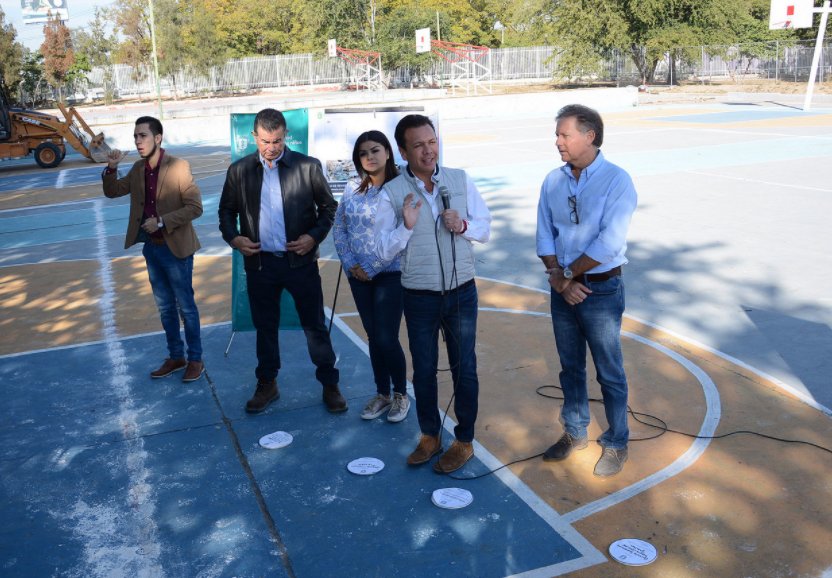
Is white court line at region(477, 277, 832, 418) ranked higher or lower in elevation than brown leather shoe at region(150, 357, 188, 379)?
lower

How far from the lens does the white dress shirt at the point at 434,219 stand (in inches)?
154

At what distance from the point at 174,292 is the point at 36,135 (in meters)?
20.1

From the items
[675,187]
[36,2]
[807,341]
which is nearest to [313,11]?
[36,2]

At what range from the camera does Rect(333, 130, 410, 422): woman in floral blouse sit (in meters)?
4.46

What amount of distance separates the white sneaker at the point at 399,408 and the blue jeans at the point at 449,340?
717 mm

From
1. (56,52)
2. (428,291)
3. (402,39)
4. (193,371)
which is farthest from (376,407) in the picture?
(56,52)

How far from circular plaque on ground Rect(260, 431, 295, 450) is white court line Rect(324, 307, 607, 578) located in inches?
43.2

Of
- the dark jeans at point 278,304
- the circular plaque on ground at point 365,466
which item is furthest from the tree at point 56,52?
the circular plaque on ground at point 365,466

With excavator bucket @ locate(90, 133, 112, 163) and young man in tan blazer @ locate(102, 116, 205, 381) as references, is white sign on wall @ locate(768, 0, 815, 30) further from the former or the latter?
young man in tan blazer @ locate(102, 116, 205, 381)

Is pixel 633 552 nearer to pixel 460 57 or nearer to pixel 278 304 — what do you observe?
pixel 278 304

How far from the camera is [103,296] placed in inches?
329

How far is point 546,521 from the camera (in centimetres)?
376

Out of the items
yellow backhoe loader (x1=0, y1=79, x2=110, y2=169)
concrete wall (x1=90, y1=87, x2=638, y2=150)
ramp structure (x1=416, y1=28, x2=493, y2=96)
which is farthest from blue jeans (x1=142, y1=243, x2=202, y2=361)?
ramp structure (x1=416, y1=28, x2=493, y2=96)

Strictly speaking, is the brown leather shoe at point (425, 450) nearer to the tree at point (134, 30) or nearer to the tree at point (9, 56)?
the tree at point (9, 56)
